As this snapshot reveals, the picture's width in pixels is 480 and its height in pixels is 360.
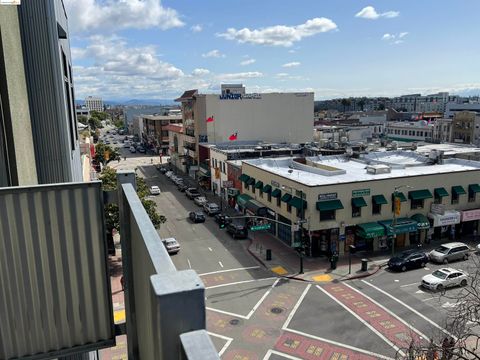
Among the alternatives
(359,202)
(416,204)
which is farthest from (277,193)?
(416,204)

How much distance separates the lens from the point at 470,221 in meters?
38.8

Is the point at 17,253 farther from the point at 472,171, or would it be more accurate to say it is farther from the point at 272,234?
the point at 472,171

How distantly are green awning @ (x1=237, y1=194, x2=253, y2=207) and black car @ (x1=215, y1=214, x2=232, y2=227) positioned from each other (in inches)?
97.5

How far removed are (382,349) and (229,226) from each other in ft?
71.5

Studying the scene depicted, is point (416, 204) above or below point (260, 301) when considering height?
above

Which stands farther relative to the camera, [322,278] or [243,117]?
[243,117]

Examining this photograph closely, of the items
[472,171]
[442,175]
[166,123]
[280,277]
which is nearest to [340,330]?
[280,277]

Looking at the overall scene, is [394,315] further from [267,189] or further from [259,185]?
[259,185]

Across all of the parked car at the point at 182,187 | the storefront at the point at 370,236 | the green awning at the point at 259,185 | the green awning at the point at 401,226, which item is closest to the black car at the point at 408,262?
the storefront at the point at 370,236

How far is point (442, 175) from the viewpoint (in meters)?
36.5

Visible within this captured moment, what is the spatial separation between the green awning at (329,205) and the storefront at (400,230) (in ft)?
14.9

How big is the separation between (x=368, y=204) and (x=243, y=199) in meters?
14.1

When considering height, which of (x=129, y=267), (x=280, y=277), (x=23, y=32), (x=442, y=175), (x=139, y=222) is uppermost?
(x=23, y=32)

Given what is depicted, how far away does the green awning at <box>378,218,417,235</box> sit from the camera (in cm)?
3388
